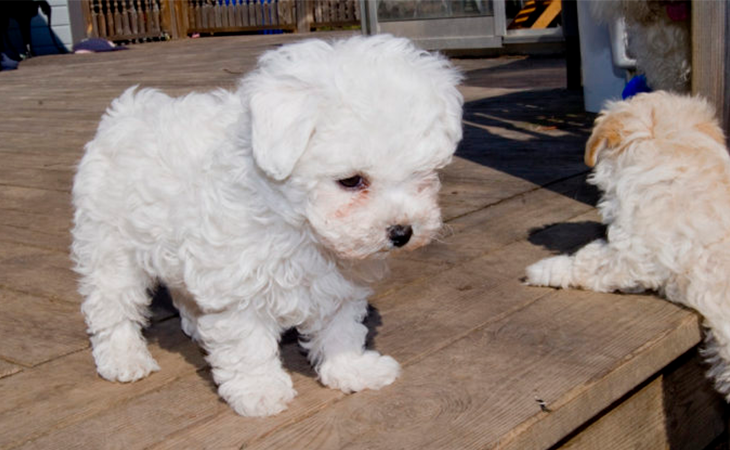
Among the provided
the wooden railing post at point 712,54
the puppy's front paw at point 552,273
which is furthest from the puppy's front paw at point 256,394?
the wooden railing post at point 712,54

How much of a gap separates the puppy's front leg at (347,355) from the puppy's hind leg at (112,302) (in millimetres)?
557

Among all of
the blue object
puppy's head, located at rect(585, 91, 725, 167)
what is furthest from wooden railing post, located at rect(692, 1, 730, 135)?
the blue object

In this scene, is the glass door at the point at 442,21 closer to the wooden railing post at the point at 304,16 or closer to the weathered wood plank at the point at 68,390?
the weathered wood plank at the point at 68,390

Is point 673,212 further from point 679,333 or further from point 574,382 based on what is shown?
point 574,382

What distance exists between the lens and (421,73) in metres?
2.44

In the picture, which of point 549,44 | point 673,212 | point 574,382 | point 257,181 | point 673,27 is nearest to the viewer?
point 257,181

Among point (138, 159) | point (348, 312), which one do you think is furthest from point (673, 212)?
point (138, 159)

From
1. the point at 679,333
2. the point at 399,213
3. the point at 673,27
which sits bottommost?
the point at 679,333

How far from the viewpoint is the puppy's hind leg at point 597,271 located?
333 centimetres

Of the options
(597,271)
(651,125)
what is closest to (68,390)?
(597,271)

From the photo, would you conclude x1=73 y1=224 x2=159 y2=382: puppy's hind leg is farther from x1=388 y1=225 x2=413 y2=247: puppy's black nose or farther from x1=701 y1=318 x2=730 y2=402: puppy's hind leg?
x1=701 y1=318 x2=730 y2=402: puppy's hind leg

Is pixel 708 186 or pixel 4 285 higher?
pixel 708 186

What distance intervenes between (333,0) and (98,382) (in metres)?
19.3

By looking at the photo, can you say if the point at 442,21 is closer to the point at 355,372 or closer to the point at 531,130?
the point at 531,130
